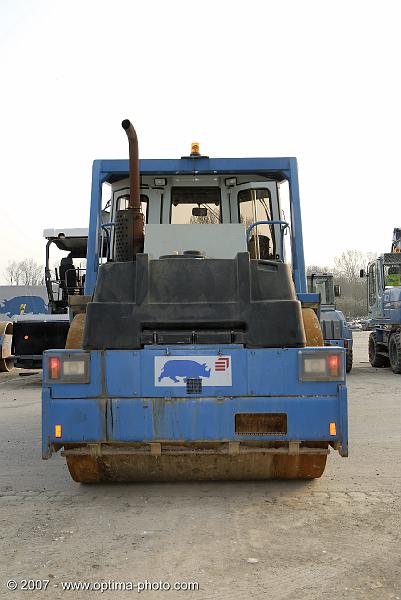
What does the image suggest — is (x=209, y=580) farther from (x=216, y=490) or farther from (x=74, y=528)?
(x=216, y=490)

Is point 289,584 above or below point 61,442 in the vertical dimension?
below

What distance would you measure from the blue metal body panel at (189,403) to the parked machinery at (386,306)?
11.5m

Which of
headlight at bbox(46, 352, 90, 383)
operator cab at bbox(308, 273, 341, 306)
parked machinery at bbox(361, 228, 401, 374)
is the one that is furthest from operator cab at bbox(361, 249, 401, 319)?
headlight at bbox(46, 352, 90, 383)

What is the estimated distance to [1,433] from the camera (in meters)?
7.60

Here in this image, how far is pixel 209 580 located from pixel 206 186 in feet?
13.8

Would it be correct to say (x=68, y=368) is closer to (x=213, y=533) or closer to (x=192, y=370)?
(x=192, y=370)

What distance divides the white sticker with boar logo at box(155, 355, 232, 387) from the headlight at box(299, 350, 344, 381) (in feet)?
1.71

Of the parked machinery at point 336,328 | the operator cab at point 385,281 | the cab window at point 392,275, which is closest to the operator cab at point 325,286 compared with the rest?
the parked machinery at point 336,328

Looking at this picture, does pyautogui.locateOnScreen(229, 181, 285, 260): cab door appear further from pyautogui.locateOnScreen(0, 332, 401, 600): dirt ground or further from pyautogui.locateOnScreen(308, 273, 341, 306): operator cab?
pyautogui.locateOnScreen(308, 273, 341, 306): operator cab

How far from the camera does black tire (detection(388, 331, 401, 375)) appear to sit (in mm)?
15033

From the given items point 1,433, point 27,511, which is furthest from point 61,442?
point 1,433

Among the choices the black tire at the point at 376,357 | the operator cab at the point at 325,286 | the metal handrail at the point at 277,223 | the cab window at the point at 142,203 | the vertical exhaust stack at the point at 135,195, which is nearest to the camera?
the vertical exhaust stack at the point at 135,195

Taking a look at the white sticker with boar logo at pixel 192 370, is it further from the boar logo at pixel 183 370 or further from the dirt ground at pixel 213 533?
the dirt ground at pixel 213 533

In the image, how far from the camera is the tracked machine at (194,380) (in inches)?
166
